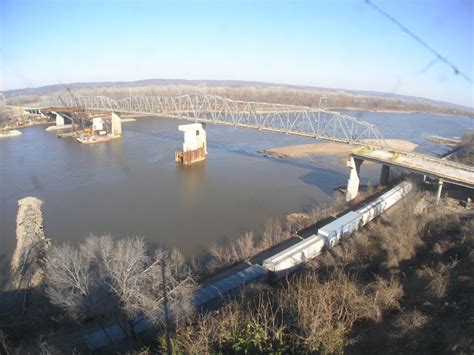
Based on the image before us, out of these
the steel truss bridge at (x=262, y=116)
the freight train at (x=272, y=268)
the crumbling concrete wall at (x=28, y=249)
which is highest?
the steel truss bridge at (x=262, y=116)

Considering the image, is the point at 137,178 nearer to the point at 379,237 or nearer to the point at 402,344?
the point at 379,237

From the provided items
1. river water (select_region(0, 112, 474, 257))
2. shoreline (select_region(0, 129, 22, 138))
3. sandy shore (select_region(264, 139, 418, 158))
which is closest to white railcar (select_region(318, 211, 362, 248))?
river water (select_region(0, 112, 474, 257))

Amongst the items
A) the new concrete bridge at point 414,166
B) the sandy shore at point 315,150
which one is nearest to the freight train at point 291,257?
the new concrete bridge at point 414,166

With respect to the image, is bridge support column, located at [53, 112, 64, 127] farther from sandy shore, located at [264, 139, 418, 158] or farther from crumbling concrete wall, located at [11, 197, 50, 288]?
crumbling concrete wall, located at [11, 197, 50, 288]

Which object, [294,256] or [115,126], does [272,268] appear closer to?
[294,256]

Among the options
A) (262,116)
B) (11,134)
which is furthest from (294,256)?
(11,134)

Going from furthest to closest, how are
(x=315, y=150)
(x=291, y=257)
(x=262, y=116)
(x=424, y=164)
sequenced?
(x=262, y=116) → (x=315, y=150) → (x=424, y=164) → (x=291, y=257)

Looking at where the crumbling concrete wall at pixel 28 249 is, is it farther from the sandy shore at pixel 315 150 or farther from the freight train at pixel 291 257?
the sandy shore at pixel 315 150
